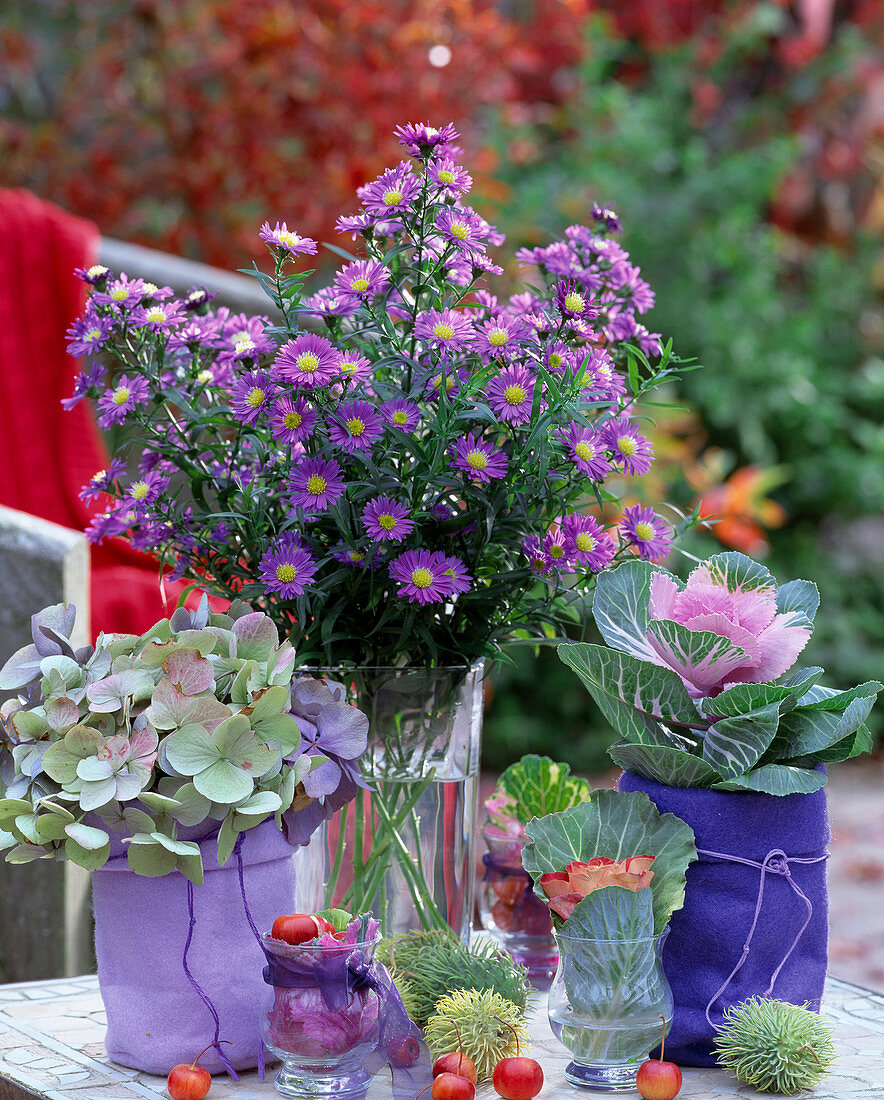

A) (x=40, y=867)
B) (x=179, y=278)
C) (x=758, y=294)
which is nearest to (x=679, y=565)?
(x=758, y=294)

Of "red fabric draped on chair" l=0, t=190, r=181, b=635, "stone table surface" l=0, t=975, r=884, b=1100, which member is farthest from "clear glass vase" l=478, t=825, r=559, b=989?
"red fabric draped on chair" l=0, t=190, r=181, b=635

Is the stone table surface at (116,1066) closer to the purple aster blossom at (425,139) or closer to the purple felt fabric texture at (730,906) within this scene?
the purple felt fabric texture at (730,906)

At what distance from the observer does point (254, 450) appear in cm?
101

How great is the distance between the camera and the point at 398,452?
96 cm

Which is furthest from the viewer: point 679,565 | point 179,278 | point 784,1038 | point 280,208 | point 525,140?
point 525,140

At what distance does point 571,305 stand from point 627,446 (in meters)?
0.11

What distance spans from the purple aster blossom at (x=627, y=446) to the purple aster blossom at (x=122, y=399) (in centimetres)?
34

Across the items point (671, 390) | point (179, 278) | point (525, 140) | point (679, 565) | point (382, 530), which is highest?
point (525, 140)

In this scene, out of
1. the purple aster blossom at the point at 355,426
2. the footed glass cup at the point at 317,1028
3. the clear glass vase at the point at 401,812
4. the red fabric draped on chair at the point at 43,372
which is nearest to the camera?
the footed glass cup at the point at 317,1028

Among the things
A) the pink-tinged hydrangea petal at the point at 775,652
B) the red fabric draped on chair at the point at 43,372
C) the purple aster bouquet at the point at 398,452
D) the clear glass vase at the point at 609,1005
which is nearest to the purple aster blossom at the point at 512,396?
the purple aster bouquet at the point at 398,452

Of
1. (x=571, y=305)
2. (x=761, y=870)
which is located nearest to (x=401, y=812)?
(x=761, y=870)

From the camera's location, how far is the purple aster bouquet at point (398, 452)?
3.05ft

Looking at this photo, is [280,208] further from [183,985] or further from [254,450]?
[183,985]

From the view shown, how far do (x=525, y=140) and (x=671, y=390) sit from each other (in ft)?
2.60
